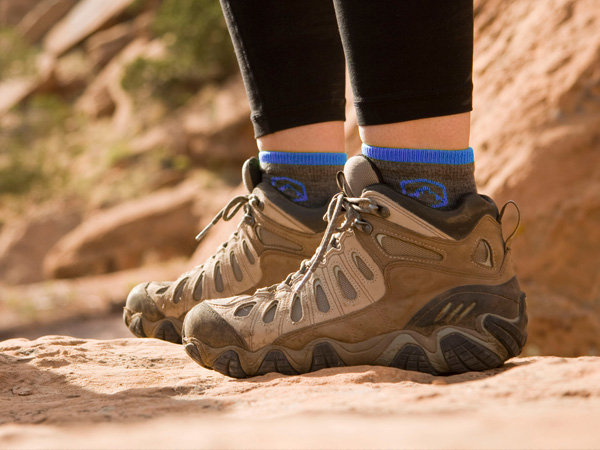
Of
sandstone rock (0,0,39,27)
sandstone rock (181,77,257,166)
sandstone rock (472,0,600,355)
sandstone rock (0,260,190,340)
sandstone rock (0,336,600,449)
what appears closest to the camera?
sandstone rock (0,336,600,449)

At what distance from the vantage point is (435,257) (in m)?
1.44

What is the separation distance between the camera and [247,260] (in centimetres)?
186

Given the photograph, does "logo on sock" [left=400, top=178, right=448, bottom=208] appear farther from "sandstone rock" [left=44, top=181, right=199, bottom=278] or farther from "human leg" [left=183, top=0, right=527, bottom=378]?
"sandstone rock" [left=44, top=181, right=199, bottom=278]

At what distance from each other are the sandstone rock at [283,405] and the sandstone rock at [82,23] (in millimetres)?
15158

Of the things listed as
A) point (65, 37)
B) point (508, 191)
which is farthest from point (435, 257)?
point (65, 37)

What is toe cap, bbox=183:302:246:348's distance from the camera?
4.97 feet

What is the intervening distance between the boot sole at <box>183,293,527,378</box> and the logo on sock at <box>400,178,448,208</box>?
0.26 meters

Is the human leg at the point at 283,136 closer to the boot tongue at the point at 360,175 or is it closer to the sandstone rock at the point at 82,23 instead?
the boot tongue at the point at 360,175

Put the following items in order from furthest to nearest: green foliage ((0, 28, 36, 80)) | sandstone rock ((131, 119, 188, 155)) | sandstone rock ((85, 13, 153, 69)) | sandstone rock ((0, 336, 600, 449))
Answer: sandstone rock ((85, 13, 153, 69))
green foliage ((0, 28, 36, 80))
sandstone rock ((131, 119, 188, 155))
sandstone rock ((0, 336, 600, 449))

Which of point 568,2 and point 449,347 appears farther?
point 568,2

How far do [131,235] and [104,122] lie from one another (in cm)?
547

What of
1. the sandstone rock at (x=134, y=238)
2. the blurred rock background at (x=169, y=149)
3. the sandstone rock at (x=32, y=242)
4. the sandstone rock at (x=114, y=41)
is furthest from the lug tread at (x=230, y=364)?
the sandstone rock at (x=114, y=41)

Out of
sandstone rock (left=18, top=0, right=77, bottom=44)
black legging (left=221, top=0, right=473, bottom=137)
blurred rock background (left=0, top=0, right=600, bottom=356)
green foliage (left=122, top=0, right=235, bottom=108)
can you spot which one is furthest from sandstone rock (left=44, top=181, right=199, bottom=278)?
sandstone rock (left=18, top=0, right=77, bottom=44)

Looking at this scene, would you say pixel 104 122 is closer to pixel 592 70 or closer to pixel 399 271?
pixel 592 70
